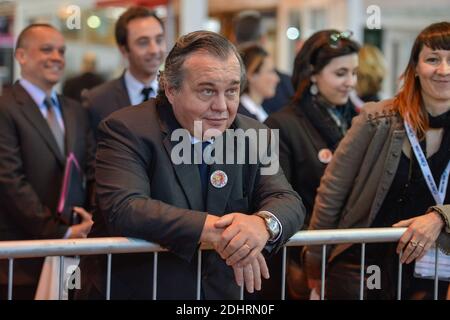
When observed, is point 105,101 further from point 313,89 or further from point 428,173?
point 428,173

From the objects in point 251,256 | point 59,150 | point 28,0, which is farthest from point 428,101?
point 28,0

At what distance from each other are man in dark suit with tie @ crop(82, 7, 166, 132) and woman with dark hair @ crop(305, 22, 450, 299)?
151 centimetres

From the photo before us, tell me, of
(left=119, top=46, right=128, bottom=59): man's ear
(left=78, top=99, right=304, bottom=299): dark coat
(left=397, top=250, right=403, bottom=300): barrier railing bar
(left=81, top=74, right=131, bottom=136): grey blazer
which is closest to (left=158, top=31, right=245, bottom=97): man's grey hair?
(left=78, top=99, right=304, bottom=299): dark coat

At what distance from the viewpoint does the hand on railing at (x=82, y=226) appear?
3.77 meters

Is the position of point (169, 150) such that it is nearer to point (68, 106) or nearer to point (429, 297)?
point (429, 297)

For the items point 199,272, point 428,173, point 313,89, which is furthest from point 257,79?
point 199,272

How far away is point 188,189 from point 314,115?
4.76ft

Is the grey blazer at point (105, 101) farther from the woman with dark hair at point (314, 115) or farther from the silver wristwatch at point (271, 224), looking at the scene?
the silver wristwatch at point (271, 224)

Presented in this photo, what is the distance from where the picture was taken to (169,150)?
8.69 ft

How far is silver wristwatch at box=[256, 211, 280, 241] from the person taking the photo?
2531 millimetres

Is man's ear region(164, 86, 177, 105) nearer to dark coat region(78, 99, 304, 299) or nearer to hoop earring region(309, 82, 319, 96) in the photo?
dark coat region(78, 99, 304, 299)

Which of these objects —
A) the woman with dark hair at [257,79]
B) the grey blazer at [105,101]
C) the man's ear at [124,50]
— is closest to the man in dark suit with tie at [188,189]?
the grey blazer at [105,101]

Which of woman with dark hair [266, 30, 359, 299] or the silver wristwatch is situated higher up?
woman with dark hair [266, 30, 359, 299]

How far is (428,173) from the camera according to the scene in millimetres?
3148
